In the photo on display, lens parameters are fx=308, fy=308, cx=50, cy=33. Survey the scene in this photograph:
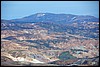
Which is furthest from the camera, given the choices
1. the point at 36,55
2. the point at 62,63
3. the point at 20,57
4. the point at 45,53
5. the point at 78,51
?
the point at 78,51

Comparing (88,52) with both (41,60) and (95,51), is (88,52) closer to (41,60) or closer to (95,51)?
(95,51)

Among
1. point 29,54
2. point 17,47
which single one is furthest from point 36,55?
point 17,47

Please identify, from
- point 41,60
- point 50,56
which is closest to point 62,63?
point 41,60

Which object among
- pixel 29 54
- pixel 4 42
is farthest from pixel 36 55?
pixel 4 42

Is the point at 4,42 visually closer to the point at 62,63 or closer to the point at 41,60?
the point at 41,60

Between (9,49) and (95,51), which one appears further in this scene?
(95,51)

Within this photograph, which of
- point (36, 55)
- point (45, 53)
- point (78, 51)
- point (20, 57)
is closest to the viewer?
point (20, 57)

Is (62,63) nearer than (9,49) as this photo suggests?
Yes

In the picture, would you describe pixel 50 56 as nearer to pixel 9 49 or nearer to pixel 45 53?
pixel 45 53

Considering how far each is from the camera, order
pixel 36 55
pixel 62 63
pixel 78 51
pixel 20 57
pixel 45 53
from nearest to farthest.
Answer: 1. pixel 62 63
2. pixel 20 57
3. pixel 36 55
4. pixel 45 53
5. pixel 78 51
